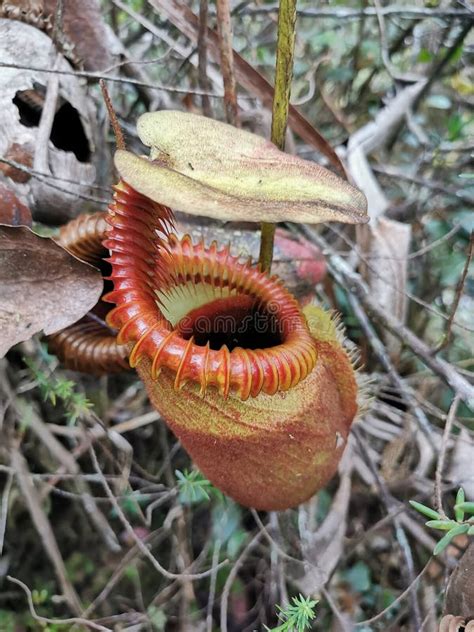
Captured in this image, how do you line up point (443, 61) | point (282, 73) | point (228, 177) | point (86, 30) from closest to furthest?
point (228, 177)
point (282, 73)
point (86, 30)
point (443, 61)

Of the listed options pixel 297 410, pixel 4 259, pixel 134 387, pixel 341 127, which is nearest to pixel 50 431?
pixel 134 387

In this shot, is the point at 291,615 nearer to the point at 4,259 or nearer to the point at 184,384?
the point at 184,384

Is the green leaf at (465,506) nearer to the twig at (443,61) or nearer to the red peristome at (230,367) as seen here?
the red peristome at (230,367)

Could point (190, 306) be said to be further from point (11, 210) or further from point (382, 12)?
point (382, 12)

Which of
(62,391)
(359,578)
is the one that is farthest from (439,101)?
(62,391)

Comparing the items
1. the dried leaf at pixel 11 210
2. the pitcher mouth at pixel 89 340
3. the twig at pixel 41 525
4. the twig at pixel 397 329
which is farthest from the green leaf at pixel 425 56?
the twig at pixel 41 525

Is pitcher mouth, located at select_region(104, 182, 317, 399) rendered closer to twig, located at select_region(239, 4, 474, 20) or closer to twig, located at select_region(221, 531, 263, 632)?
twig, located at select_region(221, 531, 263, 632)
